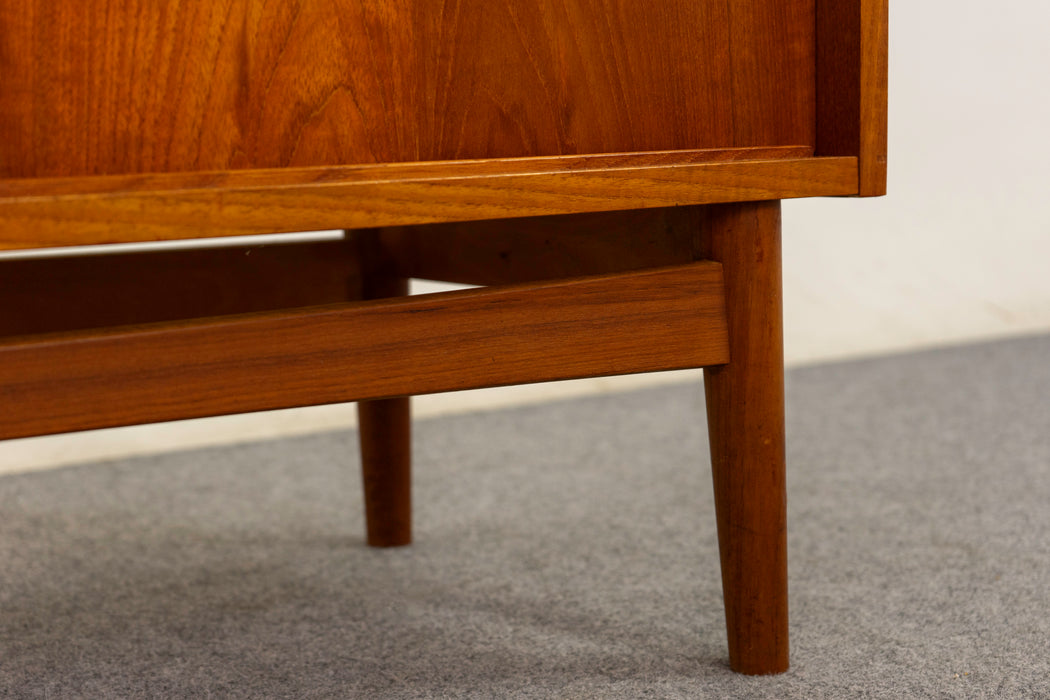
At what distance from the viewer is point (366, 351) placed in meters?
0.58

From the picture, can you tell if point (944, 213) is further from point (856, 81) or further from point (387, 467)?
point (856, 81)

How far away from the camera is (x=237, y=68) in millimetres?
534

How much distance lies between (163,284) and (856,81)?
1.65ft

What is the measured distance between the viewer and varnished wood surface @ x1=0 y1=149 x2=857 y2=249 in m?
0.50

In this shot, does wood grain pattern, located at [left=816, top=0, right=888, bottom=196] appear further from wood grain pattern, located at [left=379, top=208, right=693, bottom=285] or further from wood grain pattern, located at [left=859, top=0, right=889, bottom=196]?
wood grain pattern, located at [left=379, top=208, right=693, bottom=285]

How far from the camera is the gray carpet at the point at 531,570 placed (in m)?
0.73

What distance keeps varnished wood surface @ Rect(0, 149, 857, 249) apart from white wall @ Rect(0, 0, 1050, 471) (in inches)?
54.3

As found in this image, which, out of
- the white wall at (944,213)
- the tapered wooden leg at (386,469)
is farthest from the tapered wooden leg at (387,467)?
the white wall at (944,213)

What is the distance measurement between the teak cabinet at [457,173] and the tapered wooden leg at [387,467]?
1.04 ft

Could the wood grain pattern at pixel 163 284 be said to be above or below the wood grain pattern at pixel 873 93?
below

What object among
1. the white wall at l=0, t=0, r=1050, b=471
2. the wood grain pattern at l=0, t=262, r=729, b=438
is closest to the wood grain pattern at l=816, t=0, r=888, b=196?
the wood grain pattern at l=0, t=262, r=729, b=438

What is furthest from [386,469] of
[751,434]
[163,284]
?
[751,434]

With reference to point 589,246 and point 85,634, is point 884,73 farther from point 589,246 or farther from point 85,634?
point 85,634

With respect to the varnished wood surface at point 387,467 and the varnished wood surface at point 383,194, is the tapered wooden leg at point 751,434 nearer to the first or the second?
the varnished wood surface at point 383,194
